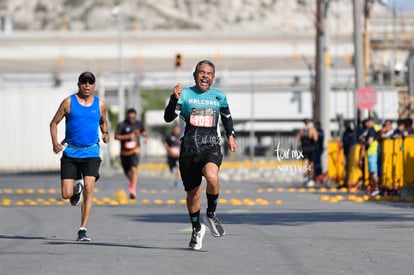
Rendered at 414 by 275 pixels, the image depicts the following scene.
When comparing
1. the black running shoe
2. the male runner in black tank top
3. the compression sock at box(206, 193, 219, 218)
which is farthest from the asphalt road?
the male runner in black tank top

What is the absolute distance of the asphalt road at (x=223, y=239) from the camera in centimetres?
1081

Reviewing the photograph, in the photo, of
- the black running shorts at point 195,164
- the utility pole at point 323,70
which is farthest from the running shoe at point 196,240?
the utility pole at point 323,70

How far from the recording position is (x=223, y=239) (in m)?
13.7

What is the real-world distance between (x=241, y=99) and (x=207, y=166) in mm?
64277

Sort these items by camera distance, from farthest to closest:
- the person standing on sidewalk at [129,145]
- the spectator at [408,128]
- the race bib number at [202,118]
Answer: the spectator at [408,128] < the person standing on sidewalk at [129,145] < the race bib number at [202,118]

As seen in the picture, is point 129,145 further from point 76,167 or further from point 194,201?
point 194,201

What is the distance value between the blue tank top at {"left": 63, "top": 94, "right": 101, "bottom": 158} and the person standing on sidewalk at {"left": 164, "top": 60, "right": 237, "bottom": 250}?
184 cm

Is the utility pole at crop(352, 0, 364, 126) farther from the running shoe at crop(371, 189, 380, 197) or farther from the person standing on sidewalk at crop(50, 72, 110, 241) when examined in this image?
the person standing on sidewalk at crop(50, 72, 110, 241)

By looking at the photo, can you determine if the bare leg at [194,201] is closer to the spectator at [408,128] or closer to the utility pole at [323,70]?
the spectator at [408,128]

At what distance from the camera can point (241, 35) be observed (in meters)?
105

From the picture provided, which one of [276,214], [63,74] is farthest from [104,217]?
[63,74]

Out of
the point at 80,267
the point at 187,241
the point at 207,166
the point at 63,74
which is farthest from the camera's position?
the point at 63,74

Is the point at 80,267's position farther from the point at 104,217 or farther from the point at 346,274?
the point at 104,217

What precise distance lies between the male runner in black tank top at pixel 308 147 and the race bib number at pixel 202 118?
2007 cm
